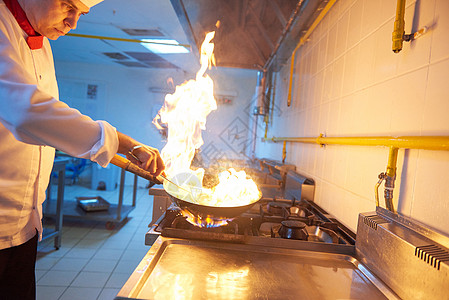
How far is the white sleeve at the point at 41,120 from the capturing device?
32.3 inches

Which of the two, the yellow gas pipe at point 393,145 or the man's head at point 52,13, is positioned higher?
the man's head at point 52,13

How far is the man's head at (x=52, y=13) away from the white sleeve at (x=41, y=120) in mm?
277

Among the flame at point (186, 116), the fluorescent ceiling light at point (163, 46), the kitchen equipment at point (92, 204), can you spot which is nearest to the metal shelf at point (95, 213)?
the kitchen equipment at point (92, 204)

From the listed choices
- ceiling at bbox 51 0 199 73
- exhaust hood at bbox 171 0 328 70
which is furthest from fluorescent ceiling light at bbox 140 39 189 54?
exhaust hood at bbox 171 0 328 70

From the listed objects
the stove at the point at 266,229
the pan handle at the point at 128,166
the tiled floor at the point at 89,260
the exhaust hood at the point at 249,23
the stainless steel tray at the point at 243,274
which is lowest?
the tiled floor at the point at 89,260

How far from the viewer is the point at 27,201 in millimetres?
1191

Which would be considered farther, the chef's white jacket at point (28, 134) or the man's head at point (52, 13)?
the man's head at point (52, 13)

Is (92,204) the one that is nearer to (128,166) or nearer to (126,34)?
(126,34)

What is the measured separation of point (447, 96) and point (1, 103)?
1313 millimetres

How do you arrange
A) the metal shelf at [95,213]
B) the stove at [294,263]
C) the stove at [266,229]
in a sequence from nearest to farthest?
the stove at [294,263], the stove at [266,229], the metal shelf at [95,213]

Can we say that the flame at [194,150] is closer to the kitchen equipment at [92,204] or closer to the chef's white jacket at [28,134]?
the chef's white jacket at [28,134]

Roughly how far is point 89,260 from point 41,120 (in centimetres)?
269

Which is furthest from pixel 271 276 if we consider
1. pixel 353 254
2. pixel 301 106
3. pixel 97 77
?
pixel 97 77

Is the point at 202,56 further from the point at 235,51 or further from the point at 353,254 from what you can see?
the point at 353,254
